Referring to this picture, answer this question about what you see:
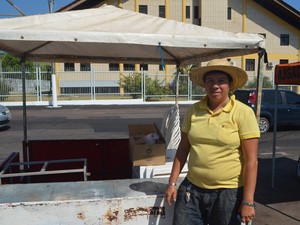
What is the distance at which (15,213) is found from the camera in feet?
9.02

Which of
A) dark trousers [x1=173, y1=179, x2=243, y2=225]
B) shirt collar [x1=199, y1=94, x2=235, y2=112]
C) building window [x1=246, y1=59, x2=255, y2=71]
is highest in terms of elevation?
building window [x1=246, y1=59, x2=255, y2=71]

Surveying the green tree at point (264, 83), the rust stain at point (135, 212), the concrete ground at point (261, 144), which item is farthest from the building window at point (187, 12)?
the rust stain at point (135, 212)

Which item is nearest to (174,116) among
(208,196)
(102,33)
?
(102,33)

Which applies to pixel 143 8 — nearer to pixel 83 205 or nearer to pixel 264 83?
pixel 264 83

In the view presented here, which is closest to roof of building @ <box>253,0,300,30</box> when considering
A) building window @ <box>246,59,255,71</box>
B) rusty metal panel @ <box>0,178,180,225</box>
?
building window @ <box>246,59,255,71</box>

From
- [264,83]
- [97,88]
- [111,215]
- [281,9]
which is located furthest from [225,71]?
[281,9]

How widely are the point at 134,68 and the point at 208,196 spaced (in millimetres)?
32198

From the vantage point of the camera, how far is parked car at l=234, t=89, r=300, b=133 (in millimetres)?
12453

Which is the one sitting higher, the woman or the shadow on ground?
the woman

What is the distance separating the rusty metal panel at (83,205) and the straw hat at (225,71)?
1.09 meters

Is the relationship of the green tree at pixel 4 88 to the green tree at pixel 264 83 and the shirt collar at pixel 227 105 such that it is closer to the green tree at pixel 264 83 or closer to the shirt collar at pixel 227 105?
the green tree at pixel 264 83

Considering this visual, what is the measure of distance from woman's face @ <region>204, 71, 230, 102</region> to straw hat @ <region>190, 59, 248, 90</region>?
0.14ft

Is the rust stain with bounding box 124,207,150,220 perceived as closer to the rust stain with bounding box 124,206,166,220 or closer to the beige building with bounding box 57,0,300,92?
the rust stain with bounding box 124,206,166,220

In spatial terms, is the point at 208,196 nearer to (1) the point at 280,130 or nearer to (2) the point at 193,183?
(2) the point at 193,183
